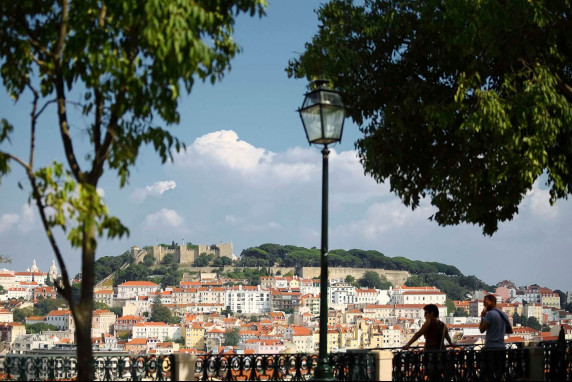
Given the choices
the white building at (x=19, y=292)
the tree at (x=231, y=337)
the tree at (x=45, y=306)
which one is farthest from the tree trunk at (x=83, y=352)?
the white building at (x=19, y=292)

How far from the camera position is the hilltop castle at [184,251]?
190 m

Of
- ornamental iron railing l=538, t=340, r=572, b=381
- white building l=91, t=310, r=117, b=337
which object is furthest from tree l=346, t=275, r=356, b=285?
ornamental iron railing l=538, t=340, r=572, b=381

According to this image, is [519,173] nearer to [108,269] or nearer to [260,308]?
[260,308]

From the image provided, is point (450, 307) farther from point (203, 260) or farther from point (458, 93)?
point (458, 93)

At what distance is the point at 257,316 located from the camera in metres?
163

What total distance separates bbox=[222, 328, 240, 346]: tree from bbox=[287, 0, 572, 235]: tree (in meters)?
114

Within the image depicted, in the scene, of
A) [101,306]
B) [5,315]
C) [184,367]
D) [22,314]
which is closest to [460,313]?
[101,306]

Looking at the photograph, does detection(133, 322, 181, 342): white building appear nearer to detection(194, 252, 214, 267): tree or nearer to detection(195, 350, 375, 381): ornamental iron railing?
detection(194, 252, 214, 267): tree

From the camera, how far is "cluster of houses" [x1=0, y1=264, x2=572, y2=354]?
402ft

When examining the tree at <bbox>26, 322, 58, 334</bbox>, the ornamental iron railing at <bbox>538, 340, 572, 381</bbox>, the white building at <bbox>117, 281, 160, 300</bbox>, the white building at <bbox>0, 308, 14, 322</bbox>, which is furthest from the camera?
the white building at <bbox>117, 281, 160, 300</bbox>

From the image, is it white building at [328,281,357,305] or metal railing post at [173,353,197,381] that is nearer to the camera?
metal railing post at [173,353,197,381]

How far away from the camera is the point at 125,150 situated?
25.1ft

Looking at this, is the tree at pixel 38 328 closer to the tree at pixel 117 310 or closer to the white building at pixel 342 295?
the tree at pixel 117 310

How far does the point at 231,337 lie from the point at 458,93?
391 ft
